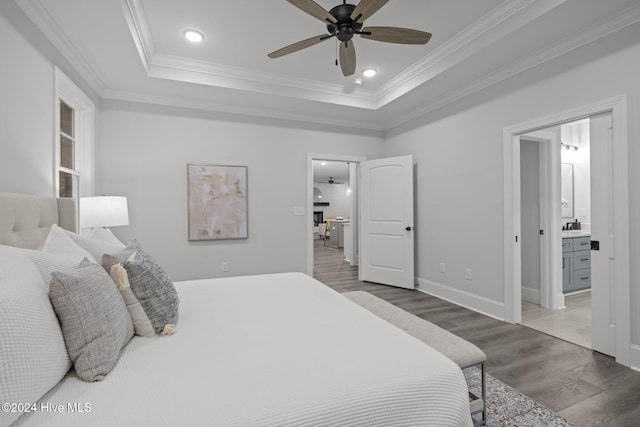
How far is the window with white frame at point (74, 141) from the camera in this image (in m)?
2.69

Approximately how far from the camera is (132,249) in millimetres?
1674

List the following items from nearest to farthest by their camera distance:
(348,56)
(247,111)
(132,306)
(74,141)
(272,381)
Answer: (272,381) < (132,306) < (348,56) < (74,141) < (247,111)

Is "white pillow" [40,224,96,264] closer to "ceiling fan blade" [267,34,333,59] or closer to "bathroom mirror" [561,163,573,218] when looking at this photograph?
"ceiling fan blade" [267,34,333,59]

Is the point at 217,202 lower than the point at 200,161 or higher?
lower

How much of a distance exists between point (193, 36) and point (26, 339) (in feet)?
9.20

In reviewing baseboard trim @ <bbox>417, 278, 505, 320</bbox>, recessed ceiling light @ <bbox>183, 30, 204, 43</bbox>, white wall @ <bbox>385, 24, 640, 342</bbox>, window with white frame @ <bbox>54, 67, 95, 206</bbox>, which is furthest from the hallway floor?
window with white frame @ <bbox>54, 67, 95, 206</bbox>

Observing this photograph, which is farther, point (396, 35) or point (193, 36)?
point (193, 36)

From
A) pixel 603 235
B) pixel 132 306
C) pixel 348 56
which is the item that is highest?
pixel 348 56

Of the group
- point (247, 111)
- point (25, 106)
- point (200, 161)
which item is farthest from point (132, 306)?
point (247, 111)

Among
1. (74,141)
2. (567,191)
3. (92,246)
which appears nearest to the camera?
(92,246)

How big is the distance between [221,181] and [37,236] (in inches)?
91.3

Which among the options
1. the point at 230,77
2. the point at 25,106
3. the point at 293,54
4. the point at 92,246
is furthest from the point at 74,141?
the point at 293,54

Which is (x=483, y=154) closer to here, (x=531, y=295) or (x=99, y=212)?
(x=531, y=295)

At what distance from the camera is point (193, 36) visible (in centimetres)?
277
